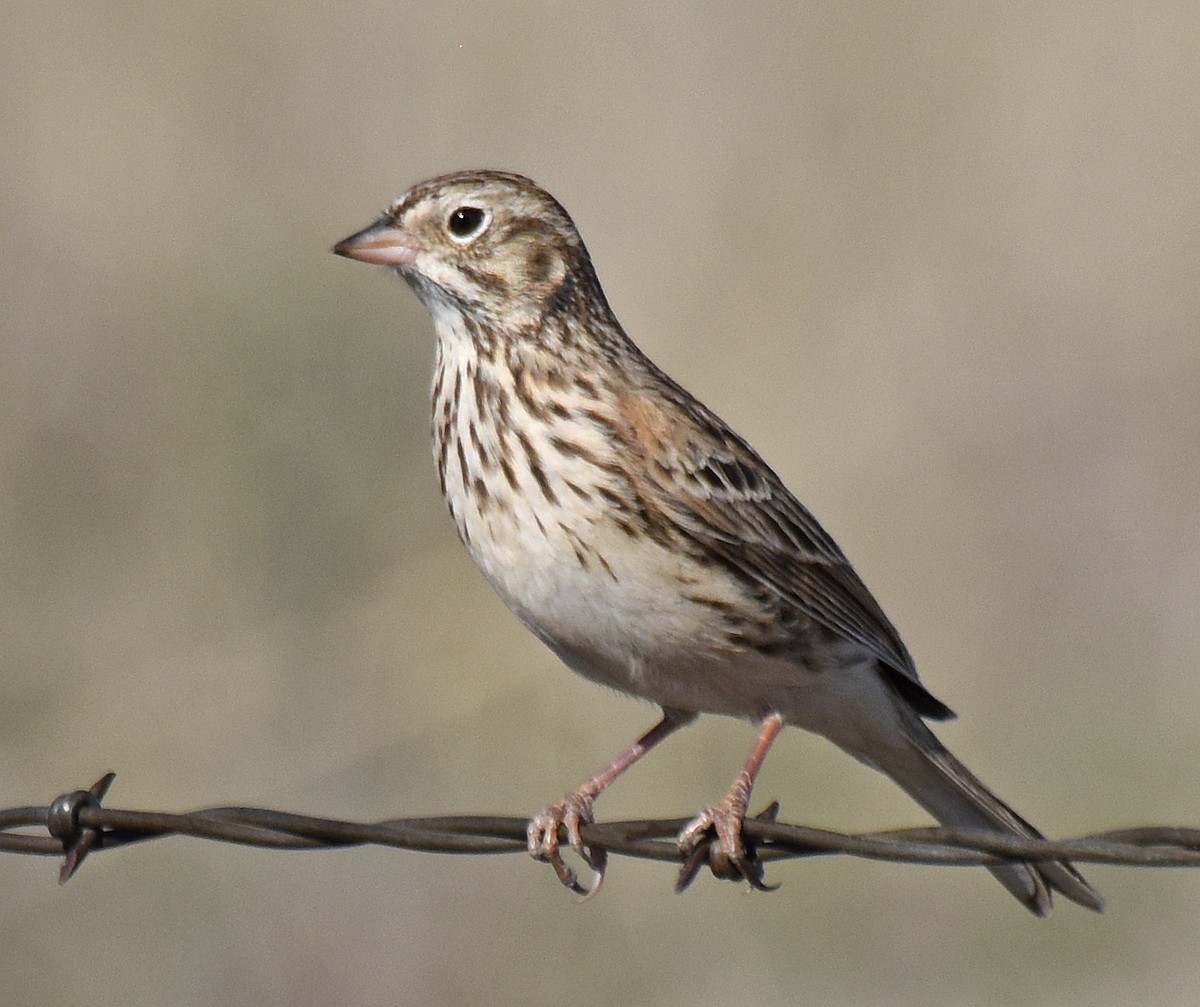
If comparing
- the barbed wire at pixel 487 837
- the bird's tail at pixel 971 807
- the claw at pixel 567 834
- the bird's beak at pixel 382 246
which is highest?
the bird's beak at pixel 382 246

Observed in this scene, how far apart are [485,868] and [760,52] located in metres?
5.41

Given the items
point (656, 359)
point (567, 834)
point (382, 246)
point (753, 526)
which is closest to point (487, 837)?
point (567, 834)

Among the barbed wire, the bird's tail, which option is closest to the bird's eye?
the bird's tail

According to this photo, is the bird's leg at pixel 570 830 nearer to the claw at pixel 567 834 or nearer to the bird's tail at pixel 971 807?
the claw at pixel 567 834

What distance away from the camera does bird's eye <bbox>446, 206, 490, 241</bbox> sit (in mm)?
6770

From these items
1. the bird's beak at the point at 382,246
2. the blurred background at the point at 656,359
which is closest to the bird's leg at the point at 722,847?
the bird's beak at the point at 382,246

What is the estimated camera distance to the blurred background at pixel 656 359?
920 cm

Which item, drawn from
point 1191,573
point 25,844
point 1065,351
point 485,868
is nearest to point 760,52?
point 1065,351

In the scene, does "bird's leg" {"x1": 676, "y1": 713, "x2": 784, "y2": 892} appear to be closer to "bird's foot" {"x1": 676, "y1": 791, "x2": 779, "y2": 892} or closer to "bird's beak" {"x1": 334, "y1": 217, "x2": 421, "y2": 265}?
"bird's foot" {"x1": 676, "y1": 791, "x2": 779, "y2": 892}

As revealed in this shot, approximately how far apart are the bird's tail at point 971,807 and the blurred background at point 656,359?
2383 mm

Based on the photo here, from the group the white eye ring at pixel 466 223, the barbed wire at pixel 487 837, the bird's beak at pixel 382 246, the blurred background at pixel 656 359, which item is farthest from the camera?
the blurred background at pixel 656 359

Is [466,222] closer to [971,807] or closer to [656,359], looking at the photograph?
[971,807]

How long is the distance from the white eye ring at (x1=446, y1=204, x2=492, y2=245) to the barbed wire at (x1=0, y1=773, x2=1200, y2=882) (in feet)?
7.44

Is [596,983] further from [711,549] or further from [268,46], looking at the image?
[268,46]
